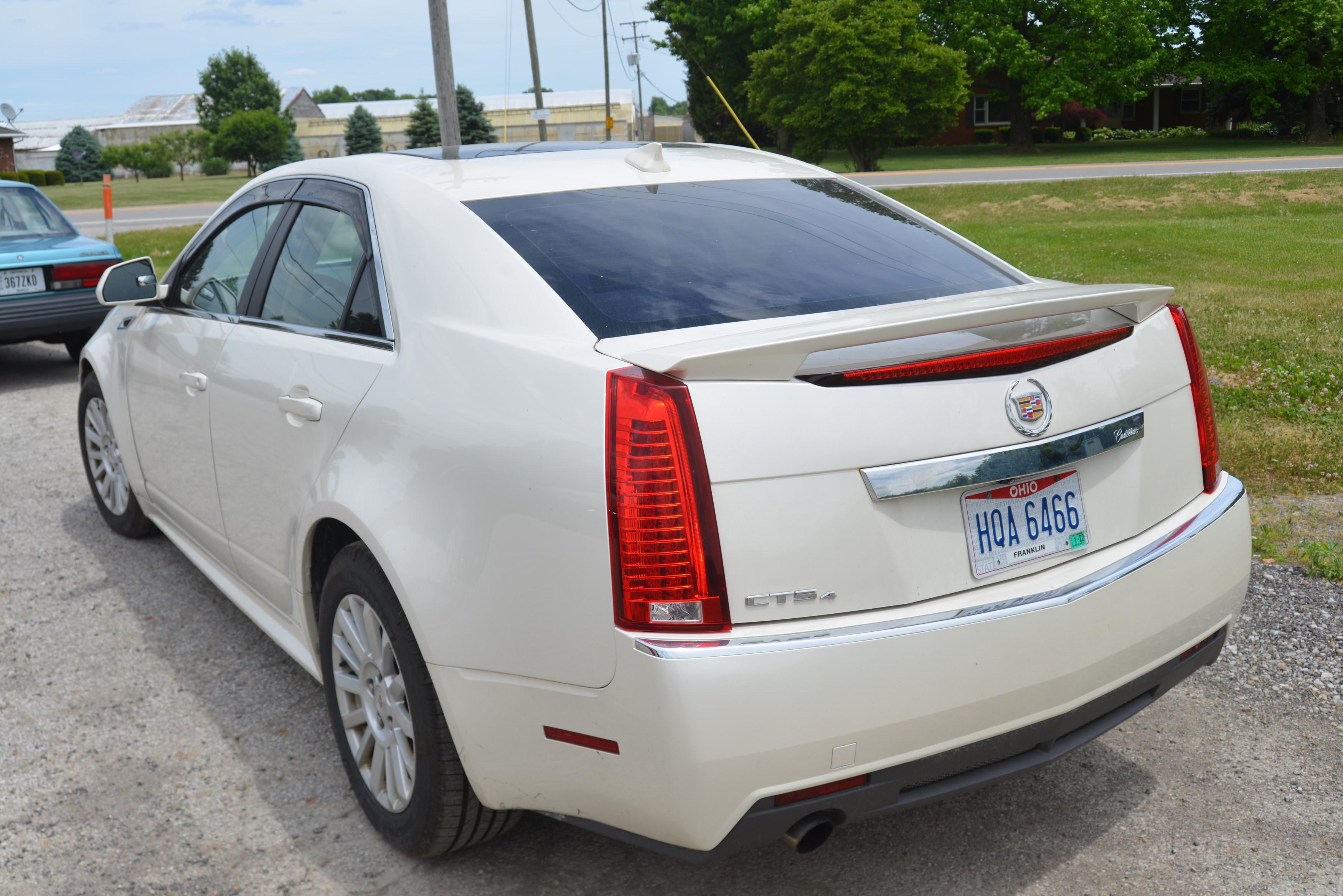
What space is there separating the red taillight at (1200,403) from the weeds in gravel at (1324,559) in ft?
6.17

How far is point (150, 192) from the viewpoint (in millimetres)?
46312

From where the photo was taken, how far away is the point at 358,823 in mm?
3023

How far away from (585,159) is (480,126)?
5548cm

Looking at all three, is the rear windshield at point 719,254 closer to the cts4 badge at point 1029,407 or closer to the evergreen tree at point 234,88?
the cts4 badge at point 1029,407

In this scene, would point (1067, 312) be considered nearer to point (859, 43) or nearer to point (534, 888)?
point (534, 888)

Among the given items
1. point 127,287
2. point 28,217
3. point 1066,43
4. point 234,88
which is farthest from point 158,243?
point 234,88

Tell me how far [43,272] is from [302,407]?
277 inches

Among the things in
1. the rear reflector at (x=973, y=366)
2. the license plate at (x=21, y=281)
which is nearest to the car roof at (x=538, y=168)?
the rear reflector at (x=973, y=366)

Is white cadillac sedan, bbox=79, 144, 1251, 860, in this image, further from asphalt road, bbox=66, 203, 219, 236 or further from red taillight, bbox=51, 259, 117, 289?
asphalt road, bbox=66, 203, 219, 236

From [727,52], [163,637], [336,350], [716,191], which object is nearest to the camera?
[336,350]

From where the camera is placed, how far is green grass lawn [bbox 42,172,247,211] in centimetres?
3778

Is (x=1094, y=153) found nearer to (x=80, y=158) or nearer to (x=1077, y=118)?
(x=1077, y=118)

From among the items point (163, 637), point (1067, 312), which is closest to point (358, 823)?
point (163, 637)

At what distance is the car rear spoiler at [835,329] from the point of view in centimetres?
212
